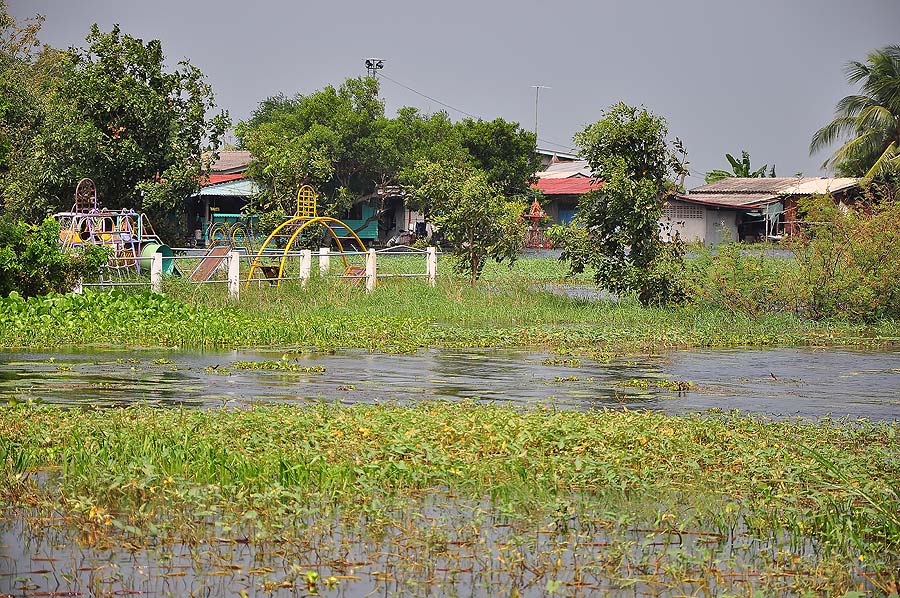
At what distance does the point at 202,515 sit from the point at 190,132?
79.8ft

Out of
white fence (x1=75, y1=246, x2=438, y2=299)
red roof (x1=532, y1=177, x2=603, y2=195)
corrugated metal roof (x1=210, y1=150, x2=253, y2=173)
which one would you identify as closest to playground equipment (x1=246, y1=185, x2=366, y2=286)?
white fence (x1=75, y1=246, x2=438, y2=299)

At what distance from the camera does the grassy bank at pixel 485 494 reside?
595cm

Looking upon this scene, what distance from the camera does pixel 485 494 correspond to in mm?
7312

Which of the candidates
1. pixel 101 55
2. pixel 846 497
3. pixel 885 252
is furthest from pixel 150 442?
pixel 101 55

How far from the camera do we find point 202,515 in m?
6.52

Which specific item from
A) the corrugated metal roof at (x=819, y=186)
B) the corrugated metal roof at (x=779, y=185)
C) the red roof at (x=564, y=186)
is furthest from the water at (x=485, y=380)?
the red roof at (x=564, y=186)

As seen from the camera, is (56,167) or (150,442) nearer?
(150,442)

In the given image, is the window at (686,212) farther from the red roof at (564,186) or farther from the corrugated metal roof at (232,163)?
the corrugated metal roof at (232,163)

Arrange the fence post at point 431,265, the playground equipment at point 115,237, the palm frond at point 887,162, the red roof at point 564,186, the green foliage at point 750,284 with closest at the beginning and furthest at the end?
the green foliage at point 750,284
the playground equipment at point 115,237
the fence post at point 431,265
the palm frond at point 887,162
the red roof at point 564,186

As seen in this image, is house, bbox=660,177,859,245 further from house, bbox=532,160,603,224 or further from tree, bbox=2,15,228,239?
tree, bbox=2,15,228,239

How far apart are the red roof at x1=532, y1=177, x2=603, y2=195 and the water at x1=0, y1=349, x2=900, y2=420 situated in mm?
41751

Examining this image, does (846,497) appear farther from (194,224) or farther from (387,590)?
(194,224)

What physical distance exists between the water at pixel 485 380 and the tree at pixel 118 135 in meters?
14.4

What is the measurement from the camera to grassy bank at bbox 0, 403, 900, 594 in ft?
19.5
